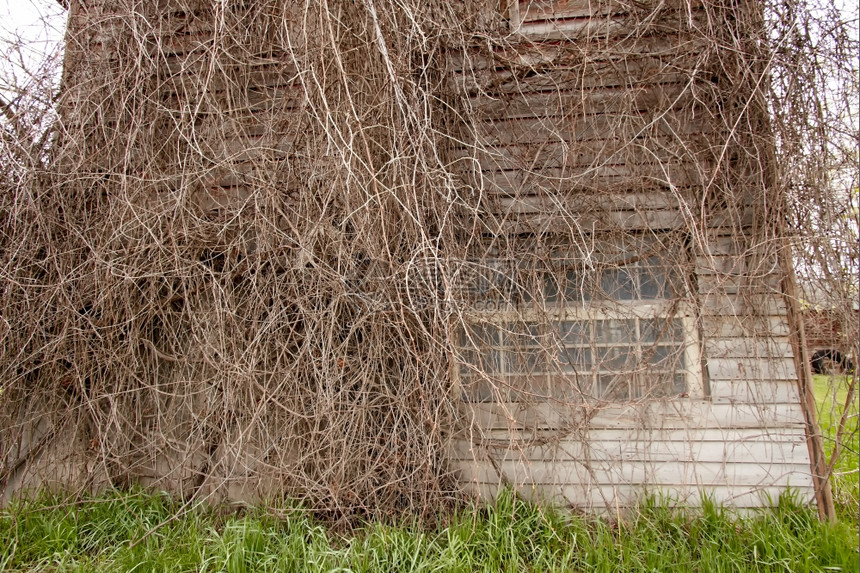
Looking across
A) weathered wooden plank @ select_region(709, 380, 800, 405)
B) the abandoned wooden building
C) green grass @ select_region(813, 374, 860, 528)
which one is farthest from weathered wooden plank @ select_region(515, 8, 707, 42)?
green grass @ select_region(813, 374, 860, 528)

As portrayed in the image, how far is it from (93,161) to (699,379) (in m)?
4.12

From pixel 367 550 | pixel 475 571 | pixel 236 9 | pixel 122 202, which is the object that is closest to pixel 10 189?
pixel 122 202

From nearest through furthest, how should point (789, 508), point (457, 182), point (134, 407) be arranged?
point (789, 508) → point (457, 182) → point (134, 407)

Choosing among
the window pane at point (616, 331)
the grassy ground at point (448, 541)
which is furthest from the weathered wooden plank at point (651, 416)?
the window pane at point (616, 331)

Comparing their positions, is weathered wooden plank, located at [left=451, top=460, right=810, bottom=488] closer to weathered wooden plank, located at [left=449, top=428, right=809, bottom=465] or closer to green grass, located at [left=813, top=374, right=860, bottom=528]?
weathered wooden plank, located at [left=449, top=428, right=809, bottom=465]

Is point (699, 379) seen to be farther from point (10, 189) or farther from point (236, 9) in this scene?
point (10, 189)

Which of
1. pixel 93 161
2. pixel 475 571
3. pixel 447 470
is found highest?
pixel 93 161

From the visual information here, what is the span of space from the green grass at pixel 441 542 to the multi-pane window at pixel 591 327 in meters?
0.70

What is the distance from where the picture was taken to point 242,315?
3.11 metres

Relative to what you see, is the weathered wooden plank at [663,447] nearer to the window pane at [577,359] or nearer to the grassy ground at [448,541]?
the grassy ground at [448,541]

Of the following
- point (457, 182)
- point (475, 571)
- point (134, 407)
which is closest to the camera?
point (475, 571)

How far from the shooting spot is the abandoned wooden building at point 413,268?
2.82 meters

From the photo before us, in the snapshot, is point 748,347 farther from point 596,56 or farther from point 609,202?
point 596,56

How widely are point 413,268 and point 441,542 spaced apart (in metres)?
1.47
